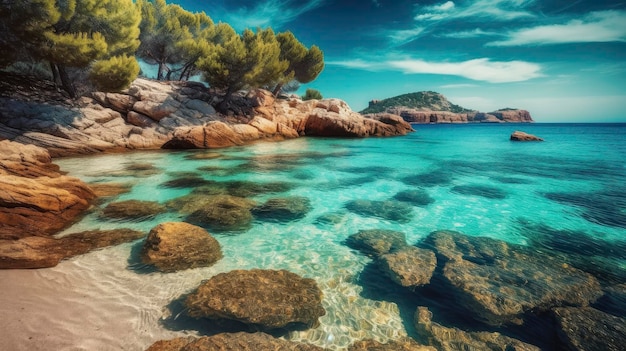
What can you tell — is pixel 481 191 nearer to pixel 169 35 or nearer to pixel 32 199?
pixel 32 199

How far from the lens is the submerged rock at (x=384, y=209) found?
9.14m

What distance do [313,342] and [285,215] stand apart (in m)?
5.10

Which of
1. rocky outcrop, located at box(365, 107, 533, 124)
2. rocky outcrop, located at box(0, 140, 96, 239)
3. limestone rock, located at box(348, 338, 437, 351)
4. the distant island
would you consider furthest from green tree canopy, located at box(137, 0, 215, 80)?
rocky outcrop, located at box(365, 107, 533, 124)

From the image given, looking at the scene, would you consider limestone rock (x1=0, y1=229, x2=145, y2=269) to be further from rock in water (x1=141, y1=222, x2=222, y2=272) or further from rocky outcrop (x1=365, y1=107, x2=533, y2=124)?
rocky outcrop (x1=365, y1=107, x2=533, y2=124)

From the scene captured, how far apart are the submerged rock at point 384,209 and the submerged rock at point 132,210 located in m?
6.52

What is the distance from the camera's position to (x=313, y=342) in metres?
4.01

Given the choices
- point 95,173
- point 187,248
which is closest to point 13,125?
point 95,173

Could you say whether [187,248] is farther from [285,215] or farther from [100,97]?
[100,97]

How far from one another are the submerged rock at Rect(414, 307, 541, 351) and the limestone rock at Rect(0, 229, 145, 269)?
6.75 metres

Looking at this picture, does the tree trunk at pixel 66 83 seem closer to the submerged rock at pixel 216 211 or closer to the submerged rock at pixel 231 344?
the submerged rock at pixel 216 211

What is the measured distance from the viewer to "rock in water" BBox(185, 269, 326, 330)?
4102mm

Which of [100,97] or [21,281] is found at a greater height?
[100,97]

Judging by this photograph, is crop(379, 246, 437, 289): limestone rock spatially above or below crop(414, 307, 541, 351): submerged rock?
above

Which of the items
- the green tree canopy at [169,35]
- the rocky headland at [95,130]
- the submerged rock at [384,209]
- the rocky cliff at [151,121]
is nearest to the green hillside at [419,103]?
the rocky headland at [95,130]
